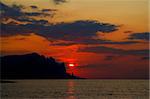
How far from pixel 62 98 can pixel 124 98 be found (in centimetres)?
Result: 981

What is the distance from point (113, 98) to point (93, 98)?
10.9 feet

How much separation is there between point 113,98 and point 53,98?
937 centimetres

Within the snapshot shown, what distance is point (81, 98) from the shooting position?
216 feet

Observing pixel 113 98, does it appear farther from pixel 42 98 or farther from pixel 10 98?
pixel 10 98

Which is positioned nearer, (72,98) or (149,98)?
(72,98)

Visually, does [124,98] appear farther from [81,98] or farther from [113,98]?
[81,98]

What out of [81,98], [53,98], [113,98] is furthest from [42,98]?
[113,98]

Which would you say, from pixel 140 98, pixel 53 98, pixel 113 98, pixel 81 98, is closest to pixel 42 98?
pixel 53 98

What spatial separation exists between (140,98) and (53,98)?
1410cm

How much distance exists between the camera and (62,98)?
65.9 m

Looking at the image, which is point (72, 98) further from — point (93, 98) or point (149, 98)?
point (149, 98)

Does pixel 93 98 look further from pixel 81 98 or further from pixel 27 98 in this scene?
pixel 27 98

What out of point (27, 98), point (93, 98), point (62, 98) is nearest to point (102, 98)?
point (93, 98)

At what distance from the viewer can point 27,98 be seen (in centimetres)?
6556
